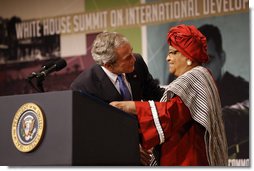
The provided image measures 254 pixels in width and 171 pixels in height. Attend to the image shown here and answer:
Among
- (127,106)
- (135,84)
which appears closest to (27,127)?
(127,106)

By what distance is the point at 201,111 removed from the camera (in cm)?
210

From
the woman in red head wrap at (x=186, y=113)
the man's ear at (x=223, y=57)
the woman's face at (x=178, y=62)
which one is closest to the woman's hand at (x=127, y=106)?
the woman in red head wrap at (x=186, y=113)

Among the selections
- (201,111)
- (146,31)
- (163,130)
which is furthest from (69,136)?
(146,31)

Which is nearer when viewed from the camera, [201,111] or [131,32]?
[201,111]

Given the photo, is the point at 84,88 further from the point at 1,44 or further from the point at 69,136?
the point at 1,44

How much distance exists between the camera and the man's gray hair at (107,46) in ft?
7.91

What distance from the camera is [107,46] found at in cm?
241

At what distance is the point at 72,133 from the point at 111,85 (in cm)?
81

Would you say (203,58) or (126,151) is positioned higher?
(203,58)

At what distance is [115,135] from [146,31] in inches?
93.4

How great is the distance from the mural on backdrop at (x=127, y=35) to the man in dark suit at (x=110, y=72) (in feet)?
3.96

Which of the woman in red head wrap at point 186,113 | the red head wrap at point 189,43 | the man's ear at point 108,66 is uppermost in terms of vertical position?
the red head wrap at point 189,43

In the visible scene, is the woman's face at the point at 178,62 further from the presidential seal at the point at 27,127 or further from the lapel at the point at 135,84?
the presidential seal at the point at 27,127

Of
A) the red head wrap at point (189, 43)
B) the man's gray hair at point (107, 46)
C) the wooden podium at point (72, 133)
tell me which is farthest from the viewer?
the man's gray hair at point (107, 46)
